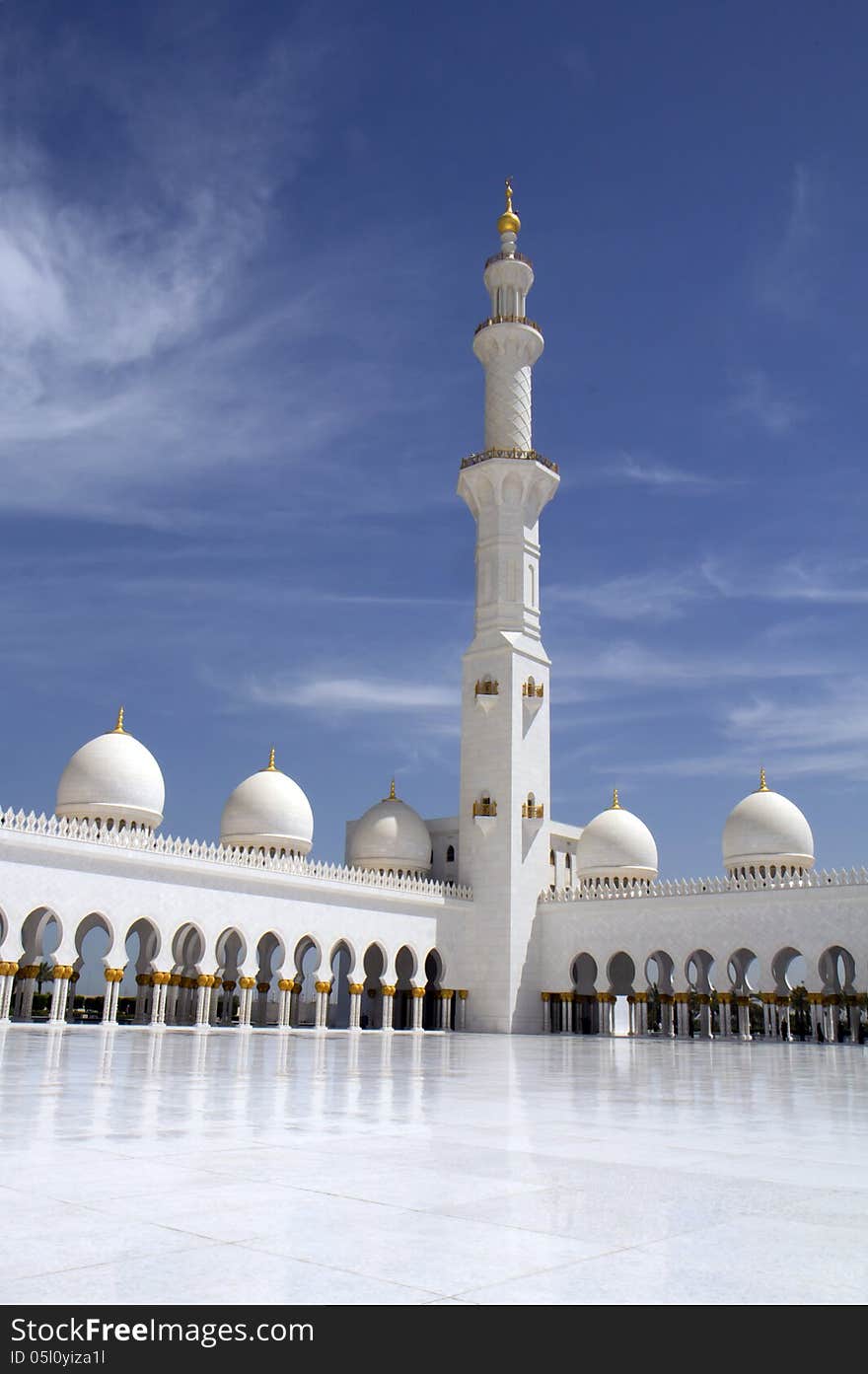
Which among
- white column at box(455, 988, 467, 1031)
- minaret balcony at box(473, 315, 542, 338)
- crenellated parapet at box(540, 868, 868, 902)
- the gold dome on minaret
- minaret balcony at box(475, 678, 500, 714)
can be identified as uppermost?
the gold dome on minaret

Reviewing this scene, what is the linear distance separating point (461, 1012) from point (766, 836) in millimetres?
10174

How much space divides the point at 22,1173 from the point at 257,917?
78.6ft

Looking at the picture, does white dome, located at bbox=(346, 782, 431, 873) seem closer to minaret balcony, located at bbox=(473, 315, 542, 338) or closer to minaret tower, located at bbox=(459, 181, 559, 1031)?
minaret tower, located at bbox=(459, 181, 559, 1031)

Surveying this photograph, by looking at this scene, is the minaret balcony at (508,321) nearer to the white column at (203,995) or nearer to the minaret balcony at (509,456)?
the minaret balcony at (509,456)

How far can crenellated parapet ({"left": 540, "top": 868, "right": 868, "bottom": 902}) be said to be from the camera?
28.5m

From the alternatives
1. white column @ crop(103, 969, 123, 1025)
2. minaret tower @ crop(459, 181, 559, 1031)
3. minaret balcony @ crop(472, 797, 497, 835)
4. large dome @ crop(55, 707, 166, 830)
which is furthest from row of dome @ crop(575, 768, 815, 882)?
white column @ crop(103, 969, 123, 1025)

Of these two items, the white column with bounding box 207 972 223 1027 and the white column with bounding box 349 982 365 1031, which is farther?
the white column with bounding box 349 982 365 1031

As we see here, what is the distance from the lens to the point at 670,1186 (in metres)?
4.67

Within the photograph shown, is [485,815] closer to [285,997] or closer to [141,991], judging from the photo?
[285,997]

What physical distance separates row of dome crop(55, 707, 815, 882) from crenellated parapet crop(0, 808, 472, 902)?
0.75 meters

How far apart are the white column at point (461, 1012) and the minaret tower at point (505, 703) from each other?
21 centimetres

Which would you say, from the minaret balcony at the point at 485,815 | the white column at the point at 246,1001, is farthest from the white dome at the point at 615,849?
the white column at the point at 246,1001
